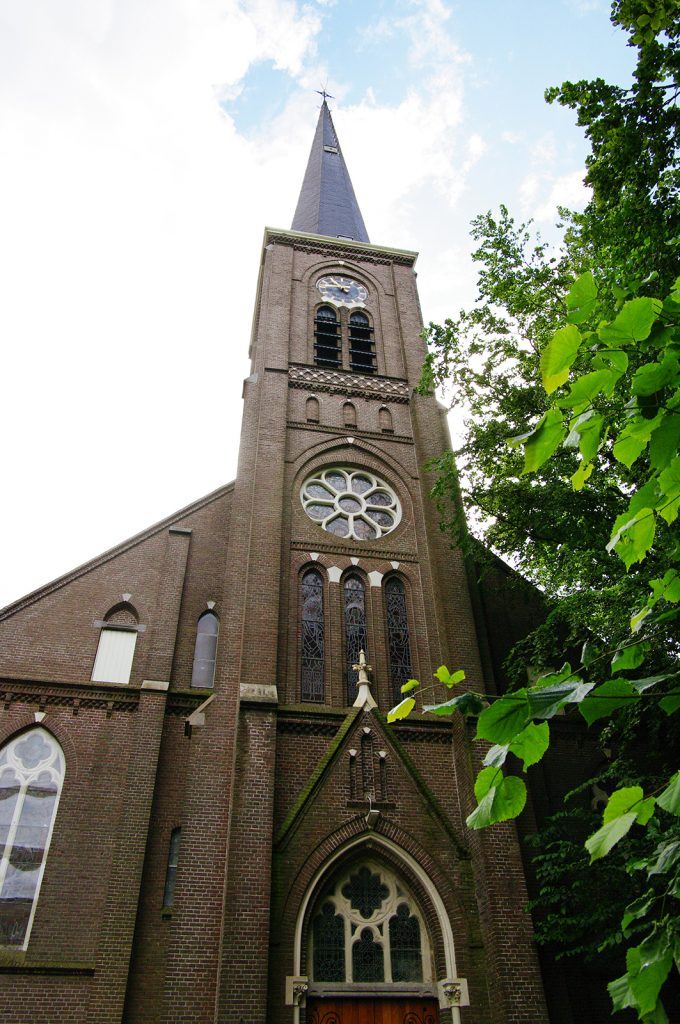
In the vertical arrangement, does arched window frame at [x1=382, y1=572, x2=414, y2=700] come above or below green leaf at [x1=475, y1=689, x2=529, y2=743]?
above

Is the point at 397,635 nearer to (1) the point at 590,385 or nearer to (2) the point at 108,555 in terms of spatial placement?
(2) the point at 108,555

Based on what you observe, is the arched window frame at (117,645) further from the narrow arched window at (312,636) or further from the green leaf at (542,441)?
the green leaf at (542,441)

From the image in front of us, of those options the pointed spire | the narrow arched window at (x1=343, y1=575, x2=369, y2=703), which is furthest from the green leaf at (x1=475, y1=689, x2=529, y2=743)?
the pointed spire

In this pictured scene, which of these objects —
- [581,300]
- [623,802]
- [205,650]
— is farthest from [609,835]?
[205,650]

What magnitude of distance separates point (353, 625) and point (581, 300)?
42.3ft

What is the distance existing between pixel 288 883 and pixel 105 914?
2890 millimetres

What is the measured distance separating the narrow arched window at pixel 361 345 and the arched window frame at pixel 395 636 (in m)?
7.15

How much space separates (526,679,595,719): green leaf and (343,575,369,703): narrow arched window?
39.6ft

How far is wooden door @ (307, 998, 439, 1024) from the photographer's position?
11070mm

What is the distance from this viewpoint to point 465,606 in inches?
619

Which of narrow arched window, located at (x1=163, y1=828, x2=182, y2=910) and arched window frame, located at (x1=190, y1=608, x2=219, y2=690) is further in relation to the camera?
arched window frame, located at (x1=190, y1=608, x2=219, y2=690)

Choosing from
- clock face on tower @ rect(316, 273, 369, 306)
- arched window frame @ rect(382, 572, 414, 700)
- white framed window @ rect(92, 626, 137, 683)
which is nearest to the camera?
white framed window @ rect(92, 626, 137, 683)

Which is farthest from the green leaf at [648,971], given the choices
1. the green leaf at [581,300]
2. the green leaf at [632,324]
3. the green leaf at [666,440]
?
the green leaf at [581,300]

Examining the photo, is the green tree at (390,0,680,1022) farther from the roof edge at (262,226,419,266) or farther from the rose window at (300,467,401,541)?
the roof edge at (262,226,419,266)
